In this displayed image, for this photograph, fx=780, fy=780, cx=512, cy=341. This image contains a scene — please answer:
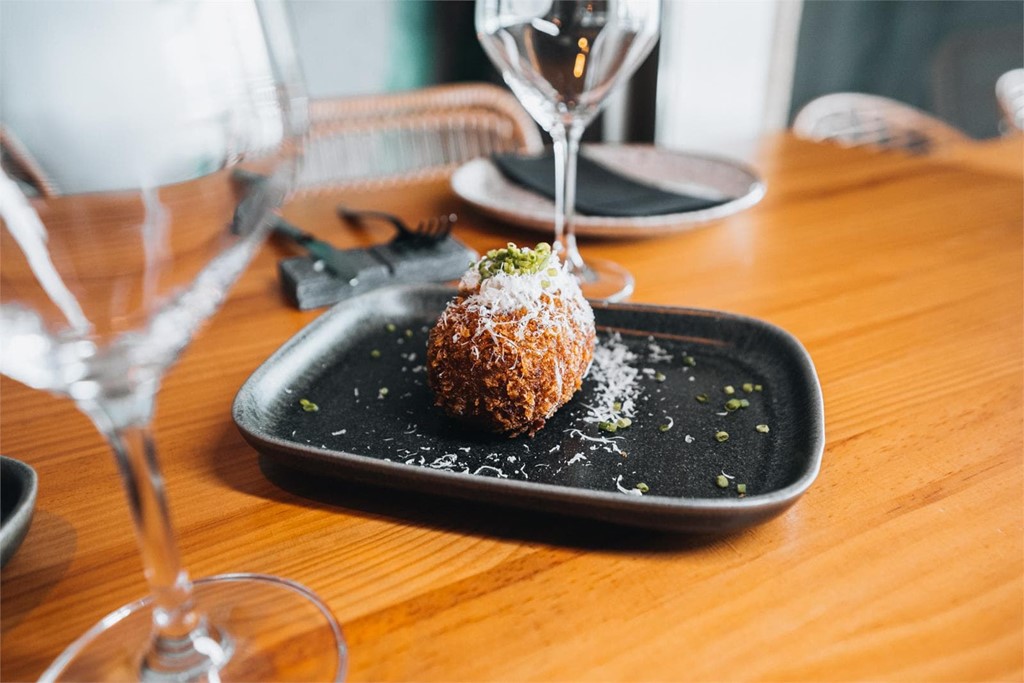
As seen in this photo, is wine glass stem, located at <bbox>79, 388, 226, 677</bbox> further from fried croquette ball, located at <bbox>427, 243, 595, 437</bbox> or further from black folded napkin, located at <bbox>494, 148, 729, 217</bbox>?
black folded napkin, located at <bbox>494, 148, 729, 217</bbox>

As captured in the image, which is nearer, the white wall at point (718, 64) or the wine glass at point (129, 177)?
the wine glass at point (129, 177)

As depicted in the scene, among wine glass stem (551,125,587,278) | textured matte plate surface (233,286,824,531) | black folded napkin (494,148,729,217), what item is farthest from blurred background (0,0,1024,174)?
textured matte plate surface (233,286,824,531)

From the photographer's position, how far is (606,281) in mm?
928

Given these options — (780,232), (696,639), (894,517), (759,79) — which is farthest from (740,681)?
(759,79)

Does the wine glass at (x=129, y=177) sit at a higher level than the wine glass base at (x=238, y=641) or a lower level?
higher

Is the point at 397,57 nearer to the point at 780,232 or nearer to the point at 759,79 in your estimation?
the point at 759,79

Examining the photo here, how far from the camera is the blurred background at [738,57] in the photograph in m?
2.40

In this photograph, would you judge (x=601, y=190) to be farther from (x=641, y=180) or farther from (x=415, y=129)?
(x=415, y=129)

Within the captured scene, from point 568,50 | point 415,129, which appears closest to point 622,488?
point 568,50

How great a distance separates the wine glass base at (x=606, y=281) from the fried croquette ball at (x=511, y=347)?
0.80 ft

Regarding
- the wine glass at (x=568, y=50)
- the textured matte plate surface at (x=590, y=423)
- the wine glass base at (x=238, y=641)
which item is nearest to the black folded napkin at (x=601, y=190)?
the wine glass at (x=568, y=50)

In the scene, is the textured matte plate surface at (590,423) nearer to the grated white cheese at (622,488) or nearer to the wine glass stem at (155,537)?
the grated white cheese at (622,488)

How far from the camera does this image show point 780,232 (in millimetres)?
1092

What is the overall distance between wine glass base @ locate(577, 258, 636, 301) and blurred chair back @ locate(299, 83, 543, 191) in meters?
1.03
